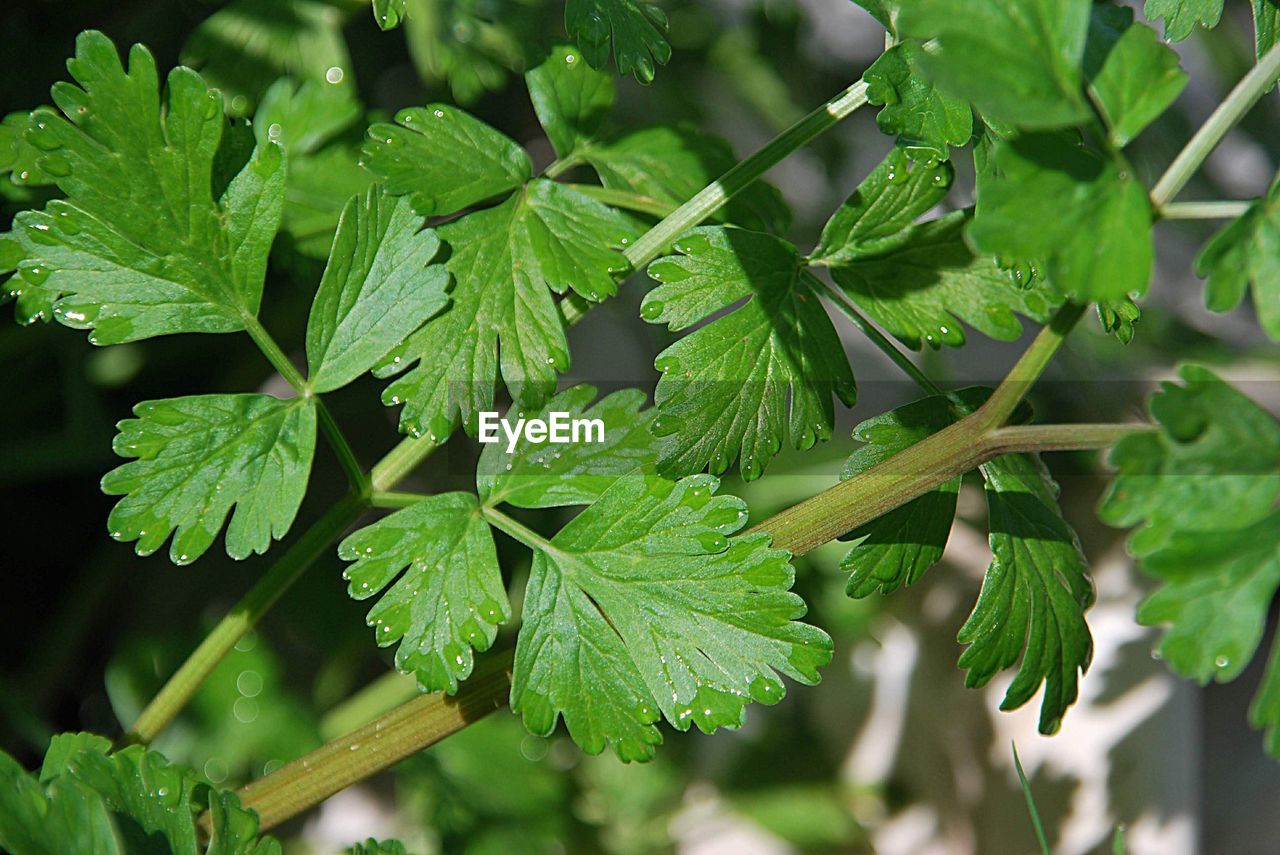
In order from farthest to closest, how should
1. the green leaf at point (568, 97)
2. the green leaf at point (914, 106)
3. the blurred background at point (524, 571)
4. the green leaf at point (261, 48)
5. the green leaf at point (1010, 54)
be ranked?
1. the blurred background at point (524, 571)
2. the green leaf at point (261, 48)
3. the green leaf at point (568, 97)
4. the green leaf at point (914, 106)
5. the green leaf at point (1010, 54)

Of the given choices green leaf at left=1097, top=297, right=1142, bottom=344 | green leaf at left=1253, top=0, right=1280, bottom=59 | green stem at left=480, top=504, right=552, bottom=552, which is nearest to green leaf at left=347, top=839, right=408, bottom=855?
green stem at left=480, top=504, right=552, bottom=552

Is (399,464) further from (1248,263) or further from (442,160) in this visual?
(1248,263)

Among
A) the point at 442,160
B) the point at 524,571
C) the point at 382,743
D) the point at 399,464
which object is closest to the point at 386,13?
the point at 442,160

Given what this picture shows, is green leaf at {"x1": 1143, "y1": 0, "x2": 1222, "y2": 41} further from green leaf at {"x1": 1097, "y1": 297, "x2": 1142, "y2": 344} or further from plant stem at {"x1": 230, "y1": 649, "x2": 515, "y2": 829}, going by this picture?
plant stem at {"x1": 230, "y1": 649, "x2": 515, "y2": 829}

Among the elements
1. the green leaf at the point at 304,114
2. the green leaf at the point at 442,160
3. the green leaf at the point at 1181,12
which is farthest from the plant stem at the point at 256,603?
the green leaf at the point at 1181,12

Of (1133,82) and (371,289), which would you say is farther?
(371,289)

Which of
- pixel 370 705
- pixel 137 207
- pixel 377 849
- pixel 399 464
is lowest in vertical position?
pixel 370 705

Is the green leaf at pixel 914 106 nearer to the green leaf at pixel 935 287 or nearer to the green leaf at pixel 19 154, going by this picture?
the green leaf at pixel 935 287
